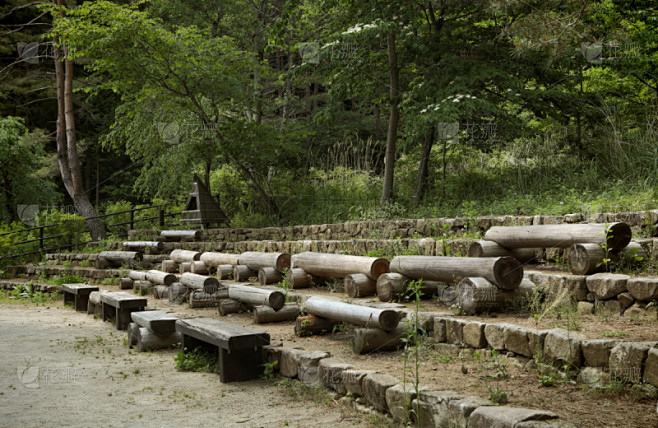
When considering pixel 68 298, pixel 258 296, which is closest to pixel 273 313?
pixel 258 296

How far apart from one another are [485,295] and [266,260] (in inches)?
168

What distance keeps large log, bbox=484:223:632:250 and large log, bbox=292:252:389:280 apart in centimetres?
126

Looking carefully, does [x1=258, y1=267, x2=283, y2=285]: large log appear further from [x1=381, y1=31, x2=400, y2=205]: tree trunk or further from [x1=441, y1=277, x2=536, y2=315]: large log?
[x1=441, y1=277, x2=536, y2=315]: large log

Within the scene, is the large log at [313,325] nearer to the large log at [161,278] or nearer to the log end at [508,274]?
the log end at [508,274]

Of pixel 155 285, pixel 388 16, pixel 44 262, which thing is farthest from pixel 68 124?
pixel 388 16

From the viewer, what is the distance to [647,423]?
8.44 ft

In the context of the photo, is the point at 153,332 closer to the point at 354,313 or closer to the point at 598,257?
the point at 354,313

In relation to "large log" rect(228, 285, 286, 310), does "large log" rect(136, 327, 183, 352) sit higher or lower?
lower

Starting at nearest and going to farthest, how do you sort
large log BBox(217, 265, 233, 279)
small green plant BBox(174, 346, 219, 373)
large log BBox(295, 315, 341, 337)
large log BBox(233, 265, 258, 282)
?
small green plant BBox(174, 346, 219, 373)
large log BBox(295, 315, 341, 337)
large log BBox(233, 265, 258, 282)
large log BBox(217, 265, 233, 279)

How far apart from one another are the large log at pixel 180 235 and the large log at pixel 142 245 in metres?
0.51

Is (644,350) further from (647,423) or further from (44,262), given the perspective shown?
(44,262)

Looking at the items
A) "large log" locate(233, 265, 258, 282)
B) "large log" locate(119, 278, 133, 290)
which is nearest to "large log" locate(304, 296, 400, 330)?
"large log" locate(233, 265, 258, 282)

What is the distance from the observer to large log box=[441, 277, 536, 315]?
450cm

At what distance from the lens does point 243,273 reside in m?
8.48
